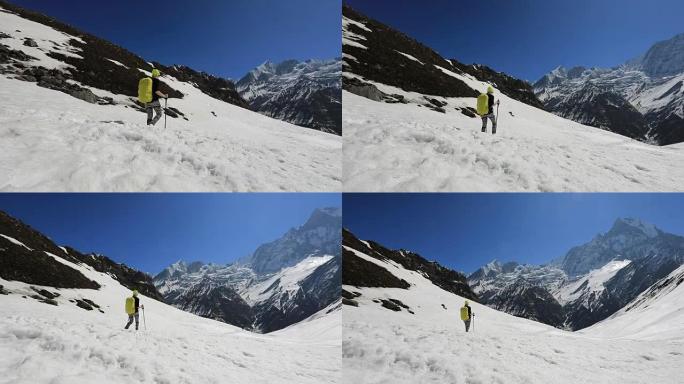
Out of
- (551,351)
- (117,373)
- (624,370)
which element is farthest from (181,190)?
(624,370)

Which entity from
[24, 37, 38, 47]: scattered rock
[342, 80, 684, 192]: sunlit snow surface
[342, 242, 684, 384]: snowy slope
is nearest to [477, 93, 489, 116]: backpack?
[342, 80, 684, 192]: sunlit snow surface

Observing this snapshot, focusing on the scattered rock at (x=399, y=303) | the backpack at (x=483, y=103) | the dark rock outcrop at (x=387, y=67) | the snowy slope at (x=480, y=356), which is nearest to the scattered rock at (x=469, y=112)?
the dark rock outcrop at (x=387, y=67)

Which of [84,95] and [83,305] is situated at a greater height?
[84,95]

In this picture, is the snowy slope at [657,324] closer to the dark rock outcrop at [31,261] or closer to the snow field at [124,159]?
the snow field at [124,159]

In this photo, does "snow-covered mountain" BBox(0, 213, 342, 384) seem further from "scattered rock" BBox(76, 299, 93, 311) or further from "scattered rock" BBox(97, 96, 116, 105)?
"scattered rock" BBox(97, 96, 116, 105)

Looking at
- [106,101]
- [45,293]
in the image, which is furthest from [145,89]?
[45,293]

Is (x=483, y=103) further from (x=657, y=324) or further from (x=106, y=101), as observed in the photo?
(x=657, y=324)
